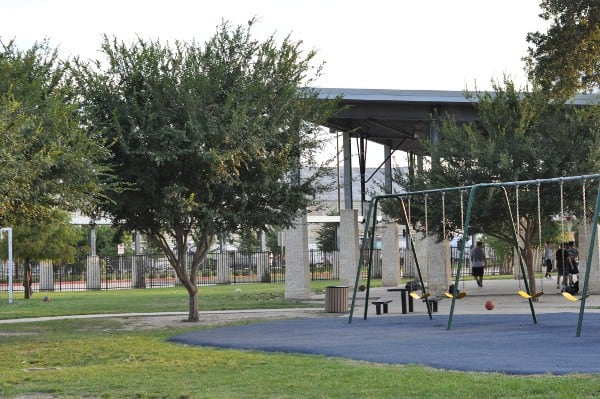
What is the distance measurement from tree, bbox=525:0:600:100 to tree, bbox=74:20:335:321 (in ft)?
22.4

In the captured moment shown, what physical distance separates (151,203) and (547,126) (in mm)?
13224

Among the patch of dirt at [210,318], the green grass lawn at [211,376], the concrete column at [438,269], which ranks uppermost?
the concrete column at [438,269]

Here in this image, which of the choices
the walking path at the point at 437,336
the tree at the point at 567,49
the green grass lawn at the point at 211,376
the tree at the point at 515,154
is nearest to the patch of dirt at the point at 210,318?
the walking path at the point at 437,336

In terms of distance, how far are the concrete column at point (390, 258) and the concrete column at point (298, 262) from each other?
974cm

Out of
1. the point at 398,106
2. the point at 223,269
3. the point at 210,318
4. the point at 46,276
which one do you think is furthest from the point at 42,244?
the point at 210,318

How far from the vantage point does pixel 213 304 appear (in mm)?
35969

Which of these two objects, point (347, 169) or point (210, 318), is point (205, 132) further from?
point (347, 169)

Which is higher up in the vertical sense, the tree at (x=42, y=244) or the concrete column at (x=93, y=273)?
the tree at (x=42, y=244)

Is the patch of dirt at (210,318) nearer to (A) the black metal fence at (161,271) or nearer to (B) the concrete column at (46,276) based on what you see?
(A) the black metal fence at (161,271)

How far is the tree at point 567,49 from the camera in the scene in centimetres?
2878

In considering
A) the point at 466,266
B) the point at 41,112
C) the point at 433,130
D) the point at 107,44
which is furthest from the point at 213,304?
the point at 466,266

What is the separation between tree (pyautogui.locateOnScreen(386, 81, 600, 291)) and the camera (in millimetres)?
31531

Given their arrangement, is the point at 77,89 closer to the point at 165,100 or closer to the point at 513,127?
the point at 165,100

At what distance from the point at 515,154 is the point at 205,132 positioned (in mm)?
11233
